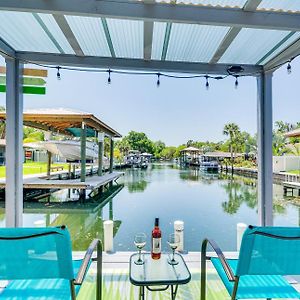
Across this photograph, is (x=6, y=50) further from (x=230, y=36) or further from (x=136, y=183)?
(x=136, y=183)

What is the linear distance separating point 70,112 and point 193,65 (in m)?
5.98

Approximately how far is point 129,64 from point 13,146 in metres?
1.47

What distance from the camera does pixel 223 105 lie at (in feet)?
107

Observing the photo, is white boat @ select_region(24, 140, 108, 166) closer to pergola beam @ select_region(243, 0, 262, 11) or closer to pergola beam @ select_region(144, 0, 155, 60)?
pergola beam @ select_region(144, 0, 155, 60)

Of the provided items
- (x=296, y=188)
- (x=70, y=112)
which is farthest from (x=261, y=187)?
(x=296, y=188)

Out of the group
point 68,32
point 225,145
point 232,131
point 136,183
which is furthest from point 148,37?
point 225,145

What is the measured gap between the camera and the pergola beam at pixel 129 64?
8.33 ft

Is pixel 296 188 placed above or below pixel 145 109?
below

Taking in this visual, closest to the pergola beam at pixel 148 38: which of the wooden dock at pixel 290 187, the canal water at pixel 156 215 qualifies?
the canal water at pixel 156 215

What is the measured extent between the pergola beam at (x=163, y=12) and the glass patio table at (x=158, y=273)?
1.63m

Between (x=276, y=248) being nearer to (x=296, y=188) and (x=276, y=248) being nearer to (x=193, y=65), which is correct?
(x=193, y=65)

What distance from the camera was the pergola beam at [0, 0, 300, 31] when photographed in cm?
156

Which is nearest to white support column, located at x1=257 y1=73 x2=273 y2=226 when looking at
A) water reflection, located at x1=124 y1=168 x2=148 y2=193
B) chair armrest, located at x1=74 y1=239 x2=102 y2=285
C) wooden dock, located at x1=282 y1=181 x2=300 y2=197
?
chair armrest, located at x1=74 y1=239 x2=102 y2=285

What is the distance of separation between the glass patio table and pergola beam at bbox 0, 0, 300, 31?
1632 millimetres
